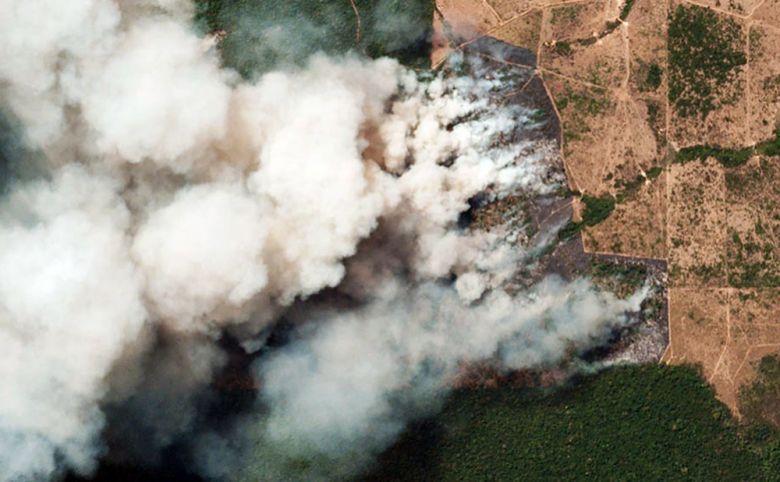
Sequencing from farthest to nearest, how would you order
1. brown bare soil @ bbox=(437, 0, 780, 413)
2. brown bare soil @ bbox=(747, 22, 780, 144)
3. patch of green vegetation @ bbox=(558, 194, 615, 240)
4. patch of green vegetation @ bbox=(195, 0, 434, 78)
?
1. brown bare soil @ bbox=(747, 22, 780, 144)
2. brown bare soil @ bbox=(437, 0, 780, 413)
3. patch of green vegetation @ bbox=(558, 194, 615, 240)
4. patch of green vegetation @ bbox=(195, 0, 434, 78)

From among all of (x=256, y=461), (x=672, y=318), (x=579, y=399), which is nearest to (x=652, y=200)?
(x=672, y=318)

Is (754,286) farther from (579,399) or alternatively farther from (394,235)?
(394,235)

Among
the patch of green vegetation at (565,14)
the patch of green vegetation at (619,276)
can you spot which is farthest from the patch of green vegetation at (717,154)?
the patch of green vegetation at (565,14)

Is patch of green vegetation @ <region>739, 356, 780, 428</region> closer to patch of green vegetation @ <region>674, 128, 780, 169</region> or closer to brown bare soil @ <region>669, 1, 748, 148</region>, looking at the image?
patch of green vegetation @ <region>674, 128, 780, 169</region>

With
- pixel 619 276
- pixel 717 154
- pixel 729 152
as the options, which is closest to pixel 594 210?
pixel 619 276

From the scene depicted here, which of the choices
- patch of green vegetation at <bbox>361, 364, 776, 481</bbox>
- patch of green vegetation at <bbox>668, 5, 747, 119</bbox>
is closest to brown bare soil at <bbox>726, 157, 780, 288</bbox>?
patch of green vegetation at <bbox>668, 5, 747, 119</bbox>

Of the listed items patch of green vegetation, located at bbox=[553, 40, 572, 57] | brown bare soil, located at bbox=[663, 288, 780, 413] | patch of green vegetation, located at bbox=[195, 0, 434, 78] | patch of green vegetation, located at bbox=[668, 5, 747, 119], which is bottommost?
brown bare soil, located at bbox=[663, 288, 780, 413]
